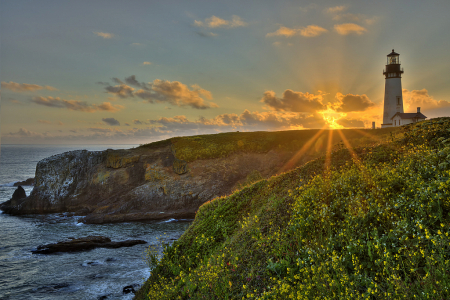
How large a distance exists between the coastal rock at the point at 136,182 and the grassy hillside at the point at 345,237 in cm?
3170

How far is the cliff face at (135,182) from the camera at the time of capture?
43.0m

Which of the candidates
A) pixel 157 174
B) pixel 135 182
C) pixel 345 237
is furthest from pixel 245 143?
pixel 345 237

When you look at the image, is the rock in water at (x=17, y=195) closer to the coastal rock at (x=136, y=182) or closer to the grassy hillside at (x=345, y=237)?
the coastal rock at (x=136, y=182)

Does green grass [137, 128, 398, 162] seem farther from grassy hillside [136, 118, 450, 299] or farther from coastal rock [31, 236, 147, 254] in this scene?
grassy hillside [136, 118, 450, 299]

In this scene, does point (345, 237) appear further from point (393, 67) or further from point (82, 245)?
point (393, 67)

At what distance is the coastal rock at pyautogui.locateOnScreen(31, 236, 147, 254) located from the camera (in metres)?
27.5

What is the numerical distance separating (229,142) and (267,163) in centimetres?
986

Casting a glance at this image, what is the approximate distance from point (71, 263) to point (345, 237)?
26.4 meters

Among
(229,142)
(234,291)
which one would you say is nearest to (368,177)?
(234,291)

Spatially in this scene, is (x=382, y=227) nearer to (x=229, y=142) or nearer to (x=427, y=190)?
(x=427, y=190)

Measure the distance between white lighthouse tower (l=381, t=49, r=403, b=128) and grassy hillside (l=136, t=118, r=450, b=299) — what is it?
43.4 metres

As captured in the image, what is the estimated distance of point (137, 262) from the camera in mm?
24188

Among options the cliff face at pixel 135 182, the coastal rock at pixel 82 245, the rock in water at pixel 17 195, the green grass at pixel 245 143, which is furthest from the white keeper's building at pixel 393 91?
the rock in water at pixel 17 195

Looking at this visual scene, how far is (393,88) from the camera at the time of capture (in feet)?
157
